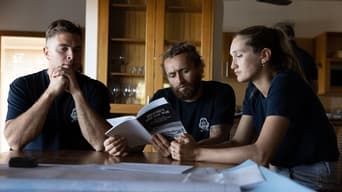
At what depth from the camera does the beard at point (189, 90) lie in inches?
90.4

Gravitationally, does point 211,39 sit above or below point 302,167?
above

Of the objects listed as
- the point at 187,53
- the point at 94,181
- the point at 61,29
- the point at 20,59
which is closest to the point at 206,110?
the point at 187,53

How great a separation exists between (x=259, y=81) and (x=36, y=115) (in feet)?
2.84

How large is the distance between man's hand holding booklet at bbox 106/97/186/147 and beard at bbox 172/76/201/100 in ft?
1.75

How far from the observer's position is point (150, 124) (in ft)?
5.87

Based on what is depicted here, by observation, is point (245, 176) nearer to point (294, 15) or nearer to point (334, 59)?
point (334, 59)

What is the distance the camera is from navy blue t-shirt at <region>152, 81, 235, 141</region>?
2.25m

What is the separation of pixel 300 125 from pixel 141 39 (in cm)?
240

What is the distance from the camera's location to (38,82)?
82.8 inches

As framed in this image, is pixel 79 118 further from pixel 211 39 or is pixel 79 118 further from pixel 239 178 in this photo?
pixel 211 39

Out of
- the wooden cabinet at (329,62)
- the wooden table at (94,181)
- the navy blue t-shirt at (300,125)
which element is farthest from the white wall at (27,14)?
the wooden table at (94,181)

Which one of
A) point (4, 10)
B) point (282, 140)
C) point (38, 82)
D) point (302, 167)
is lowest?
point (302, 167)

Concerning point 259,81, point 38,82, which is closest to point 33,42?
point 38,82

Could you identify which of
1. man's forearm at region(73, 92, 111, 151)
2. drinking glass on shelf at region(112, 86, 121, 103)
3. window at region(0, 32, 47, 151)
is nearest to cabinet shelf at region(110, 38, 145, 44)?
drinking glass on shelf at region(112, 86, 121, 103)
